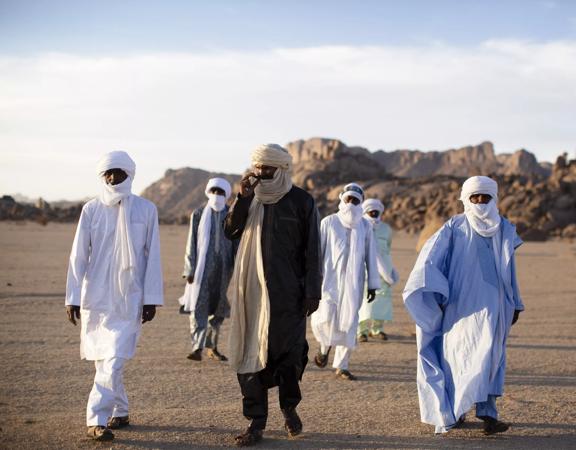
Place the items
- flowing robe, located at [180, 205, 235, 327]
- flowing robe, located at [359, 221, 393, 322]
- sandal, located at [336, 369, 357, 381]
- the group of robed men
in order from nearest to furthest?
the group of robed men < sandal, located at [336, 369, 357, 381] < flowing robe, located at [180, 205, 235, 327] < flowing robe, located at [359, 221, 393, 322]

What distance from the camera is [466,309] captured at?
5.80 meters

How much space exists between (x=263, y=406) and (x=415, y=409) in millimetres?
1658

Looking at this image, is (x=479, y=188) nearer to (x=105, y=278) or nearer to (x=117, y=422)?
(x=105, y=278)

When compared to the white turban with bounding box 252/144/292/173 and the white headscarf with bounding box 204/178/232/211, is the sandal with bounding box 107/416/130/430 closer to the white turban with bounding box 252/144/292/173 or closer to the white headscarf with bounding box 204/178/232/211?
the white turban with bounding box 252/144/292/173

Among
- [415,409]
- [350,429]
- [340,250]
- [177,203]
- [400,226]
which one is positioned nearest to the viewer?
[350,429]

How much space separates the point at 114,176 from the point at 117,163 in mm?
92

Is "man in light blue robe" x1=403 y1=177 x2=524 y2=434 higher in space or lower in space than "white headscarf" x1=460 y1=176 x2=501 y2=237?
lower

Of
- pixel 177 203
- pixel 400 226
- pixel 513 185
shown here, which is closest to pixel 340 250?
pixel 400 226

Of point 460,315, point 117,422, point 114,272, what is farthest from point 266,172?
point 117,422

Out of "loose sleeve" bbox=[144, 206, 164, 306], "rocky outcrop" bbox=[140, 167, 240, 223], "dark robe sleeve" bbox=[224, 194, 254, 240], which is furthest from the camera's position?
"rocky outcrop" bbox=[140, 167, 240, 223]

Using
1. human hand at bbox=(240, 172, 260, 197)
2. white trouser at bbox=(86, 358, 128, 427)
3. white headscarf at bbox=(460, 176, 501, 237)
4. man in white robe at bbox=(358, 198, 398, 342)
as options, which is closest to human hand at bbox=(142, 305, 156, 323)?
white trouser at bbox=(86, 358, 128, 427)

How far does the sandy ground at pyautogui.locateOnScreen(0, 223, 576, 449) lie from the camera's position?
559cm

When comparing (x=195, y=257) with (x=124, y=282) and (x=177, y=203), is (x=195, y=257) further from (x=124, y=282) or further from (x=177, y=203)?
(x=177, y=203)

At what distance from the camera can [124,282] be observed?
570 cm
